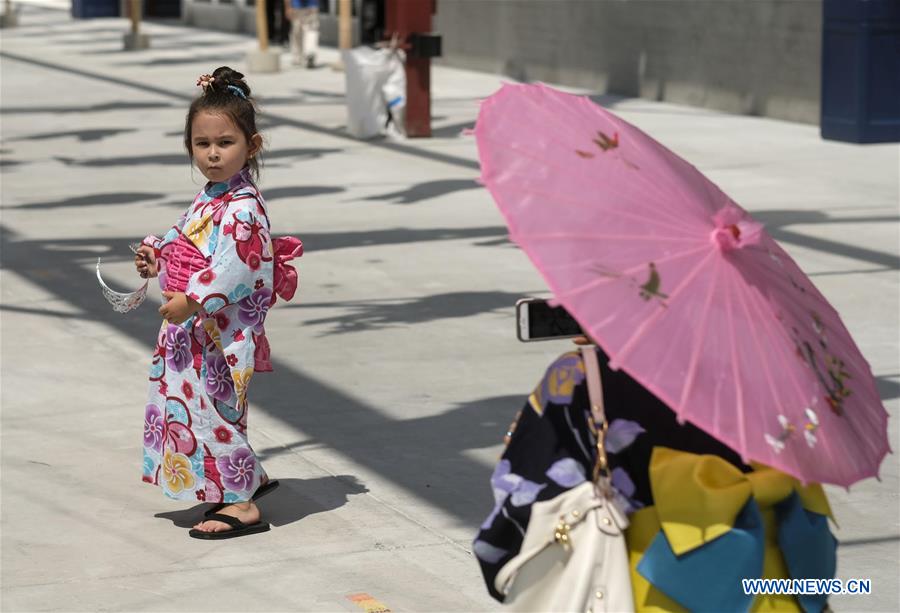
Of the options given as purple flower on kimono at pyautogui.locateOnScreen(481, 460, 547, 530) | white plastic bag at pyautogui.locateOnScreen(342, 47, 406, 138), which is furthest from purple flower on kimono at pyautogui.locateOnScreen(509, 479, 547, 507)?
white plastic bag at pyautogui.locateOnScreen(342, 47, 406, 138)

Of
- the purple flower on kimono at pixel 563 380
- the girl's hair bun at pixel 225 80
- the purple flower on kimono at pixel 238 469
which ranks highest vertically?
the girl's hair bun at pixel 225 80

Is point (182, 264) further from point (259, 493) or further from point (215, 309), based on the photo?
point (259, 493)

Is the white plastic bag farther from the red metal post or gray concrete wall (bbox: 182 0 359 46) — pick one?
gray concrete wall (bbox: 182 0 359 46)

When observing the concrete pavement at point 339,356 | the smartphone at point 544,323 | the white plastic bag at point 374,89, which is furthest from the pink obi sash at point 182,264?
the white plastic bag at point 374,89

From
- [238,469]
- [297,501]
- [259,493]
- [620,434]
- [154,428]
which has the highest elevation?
[620,434]

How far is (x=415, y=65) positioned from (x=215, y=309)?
12.0m

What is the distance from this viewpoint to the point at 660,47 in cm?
2109

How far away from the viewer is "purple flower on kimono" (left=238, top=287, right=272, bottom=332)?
5.34m

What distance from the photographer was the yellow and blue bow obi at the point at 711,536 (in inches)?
117

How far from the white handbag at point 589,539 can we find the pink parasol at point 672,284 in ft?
0.75

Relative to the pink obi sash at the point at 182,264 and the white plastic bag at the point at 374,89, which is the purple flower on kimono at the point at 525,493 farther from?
the white plastic bag at the point at 374,89

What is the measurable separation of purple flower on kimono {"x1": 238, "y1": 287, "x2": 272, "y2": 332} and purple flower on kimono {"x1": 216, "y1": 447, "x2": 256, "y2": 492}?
1.43 feet

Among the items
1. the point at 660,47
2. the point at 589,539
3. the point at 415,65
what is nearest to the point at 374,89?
the point at 415,65

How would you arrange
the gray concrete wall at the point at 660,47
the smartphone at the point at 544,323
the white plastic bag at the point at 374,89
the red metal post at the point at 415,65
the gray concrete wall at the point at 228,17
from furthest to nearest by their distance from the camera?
the gray concrete wall at the point at 228,17 < the gray concrete wall at the point at 660,47 < the white plastic bag at the point at 374,89 < the red metal post at the point at 415,65 < the smartphone at the point at 544,323
